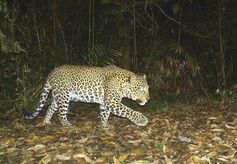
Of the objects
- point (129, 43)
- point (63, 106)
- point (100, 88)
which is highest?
point (129, 43)

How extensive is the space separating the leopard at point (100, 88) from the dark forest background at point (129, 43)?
994 millimetres

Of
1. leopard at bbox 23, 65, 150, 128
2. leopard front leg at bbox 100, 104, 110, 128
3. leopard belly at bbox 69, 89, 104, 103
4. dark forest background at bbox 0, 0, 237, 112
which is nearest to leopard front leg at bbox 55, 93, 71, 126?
leopard at bbox 23, 65, 150, 128

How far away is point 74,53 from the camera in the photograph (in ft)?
31.6

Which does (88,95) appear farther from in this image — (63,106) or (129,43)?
(129,43)

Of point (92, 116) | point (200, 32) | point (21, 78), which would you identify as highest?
point (200, 32)

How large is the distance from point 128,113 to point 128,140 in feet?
2.34

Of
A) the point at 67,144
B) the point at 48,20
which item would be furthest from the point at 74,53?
the point at 67,144

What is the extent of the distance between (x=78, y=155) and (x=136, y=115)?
1.68 meters

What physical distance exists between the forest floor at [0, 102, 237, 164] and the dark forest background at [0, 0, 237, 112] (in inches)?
42.7

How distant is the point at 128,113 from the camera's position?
7441 millimetres

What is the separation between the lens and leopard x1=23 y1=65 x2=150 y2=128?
299 inches

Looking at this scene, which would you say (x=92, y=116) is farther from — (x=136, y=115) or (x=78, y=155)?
(x=78, y=155)

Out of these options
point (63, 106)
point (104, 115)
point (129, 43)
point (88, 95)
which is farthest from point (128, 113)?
point (129, 43)

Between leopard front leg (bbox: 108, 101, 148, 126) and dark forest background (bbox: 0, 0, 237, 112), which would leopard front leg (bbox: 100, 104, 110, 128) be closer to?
leopard front leg (bbox: 108, 101, 148, 126)
